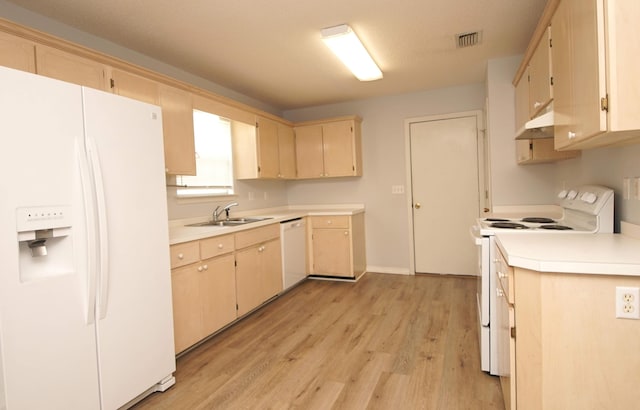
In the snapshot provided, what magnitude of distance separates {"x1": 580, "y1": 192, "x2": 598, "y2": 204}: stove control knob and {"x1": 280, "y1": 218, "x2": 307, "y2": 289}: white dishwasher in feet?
8.91

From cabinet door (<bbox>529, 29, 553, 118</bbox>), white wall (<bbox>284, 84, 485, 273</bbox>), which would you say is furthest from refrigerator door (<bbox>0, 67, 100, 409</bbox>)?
white wall (<bbox>284, 84, 485, 273</bbox>)

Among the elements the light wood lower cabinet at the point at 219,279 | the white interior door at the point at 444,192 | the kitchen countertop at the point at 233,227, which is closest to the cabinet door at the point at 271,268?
the light wood lower cabinet at the point at 219,279

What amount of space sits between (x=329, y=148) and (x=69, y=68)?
3066mm

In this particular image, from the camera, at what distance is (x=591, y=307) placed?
1.21 meters

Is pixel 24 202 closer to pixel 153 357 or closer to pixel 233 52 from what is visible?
pixel 153 357

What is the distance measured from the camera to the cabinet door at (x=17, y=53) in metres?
1.72

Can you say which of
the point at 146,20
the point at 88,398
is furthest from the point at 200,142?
the point at 88,398

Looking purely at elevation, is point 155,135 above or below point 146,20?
below

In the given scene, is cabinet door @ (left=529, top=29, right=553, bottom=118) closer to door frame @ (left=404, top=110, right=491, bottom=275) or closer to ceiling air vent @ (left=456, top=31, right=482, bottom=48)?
ceiling air vent @ (left=456, top=31, right=482, bottom=48)

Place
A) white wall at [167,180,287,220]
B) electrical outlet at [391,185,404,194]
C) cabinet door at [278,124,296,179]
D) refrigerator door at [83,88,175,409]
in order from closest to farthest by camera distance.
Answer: refrigerator door at [83,88,175,409] → white wall at [167,180,287,220] → cabinet door at [278,124,296,179] → electrical outlet at [391,185,404,194]

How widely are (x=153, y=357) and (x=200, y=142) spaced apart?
2148mm

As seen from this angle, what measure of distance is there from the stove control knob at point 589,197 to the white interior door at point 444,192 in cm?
224

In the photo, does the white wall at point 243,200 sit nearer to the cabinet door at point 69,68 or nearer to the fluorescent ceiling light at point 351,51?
the cabinet door at point 69,68

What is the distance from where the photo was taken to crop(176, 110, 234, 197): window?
337 centimetres
